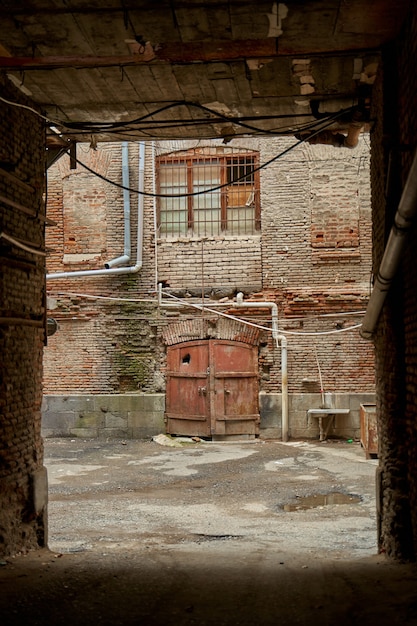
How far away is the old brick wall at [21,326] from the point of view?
19.8ft

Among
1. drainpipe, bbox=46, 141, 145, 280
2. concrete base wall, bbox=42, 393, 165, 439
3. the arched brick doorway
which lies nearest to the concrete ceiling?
drainpipe, bbox=46, 141, 145, 280

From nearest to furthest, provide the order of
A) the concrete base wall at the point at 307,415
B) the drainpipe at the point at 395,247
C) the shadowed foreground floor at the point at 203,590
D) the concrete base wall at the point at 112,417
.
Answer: the shadowed foreground floor at the point at 203,590
the drainpipe at the point at 395,247
the concrete base wall at the point at 307,415
the concrete base wall at the point at 112,417

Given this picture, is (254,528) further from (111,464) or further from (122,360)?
(122,360)

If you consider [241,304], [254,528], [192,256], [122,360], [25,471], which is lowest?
[254,528]

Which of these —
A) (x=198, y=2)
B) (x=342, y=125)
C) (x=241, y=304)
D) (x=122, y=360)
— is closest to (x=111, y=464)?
(x=122, y=360)

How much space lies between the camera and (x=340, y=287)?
13.9 meters

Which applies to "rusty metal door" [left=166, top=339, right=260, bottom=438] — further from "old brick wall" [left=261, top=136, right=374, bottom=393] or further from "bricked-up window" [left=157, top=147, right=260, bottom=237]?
"bricked-up window" [left=157, top=147, right=260, bottom=237]

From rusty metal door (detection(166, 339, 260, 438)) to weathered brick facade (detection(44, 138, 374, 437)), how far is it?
30 centimetres

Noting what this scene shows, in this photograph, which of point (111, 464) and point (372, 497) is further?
point (111, 464)

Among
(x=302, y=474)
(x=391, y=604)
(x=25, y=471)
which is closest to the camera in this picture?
(x=391, y=604)

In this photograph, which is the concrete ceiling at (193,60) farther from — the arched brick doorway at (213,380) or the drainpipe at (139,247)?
the arched brick doorway at (213,380)

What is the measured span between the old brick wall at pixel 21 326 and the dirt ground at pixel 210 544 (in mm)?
474

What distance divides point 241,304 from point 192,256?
1556 mm

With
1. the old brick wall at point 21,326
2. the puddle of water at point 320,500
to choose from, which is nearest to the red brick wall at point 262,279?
the puddle of water at point 320,500
